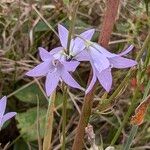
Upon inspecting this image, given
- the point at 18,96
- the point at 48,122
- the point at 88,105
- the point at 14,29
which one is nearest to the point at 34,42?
the point at 14,29

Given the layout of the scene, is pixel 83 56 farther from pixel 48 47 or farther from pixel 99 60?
pixel 48 47

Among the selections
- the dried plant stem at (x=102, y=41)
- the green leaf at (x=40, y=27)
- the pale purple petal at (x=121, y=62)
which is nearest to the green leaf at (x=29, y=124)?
the green leaf at (x=40, y=27)

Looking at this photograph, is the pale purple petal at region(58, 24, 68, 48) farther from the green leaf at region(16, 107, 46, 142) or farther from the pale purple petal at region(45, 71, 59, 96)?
the green leaf at region(16, 107, 46, 142)

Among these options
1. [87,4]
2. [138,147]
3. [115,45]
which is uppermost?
[87,4]

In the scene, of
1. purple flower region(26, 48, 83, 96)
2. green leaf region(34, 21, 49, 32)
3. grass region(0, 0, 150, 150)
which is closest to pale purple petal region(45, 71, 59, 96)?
purple flower region(26, 48, 83, 96)

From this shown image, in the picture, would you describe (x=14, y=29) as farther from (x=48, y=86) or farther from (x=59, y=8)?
(x=48, y=86)

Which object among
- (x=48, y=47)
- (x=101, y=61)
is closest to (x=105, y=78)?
(x=101, y=61)
